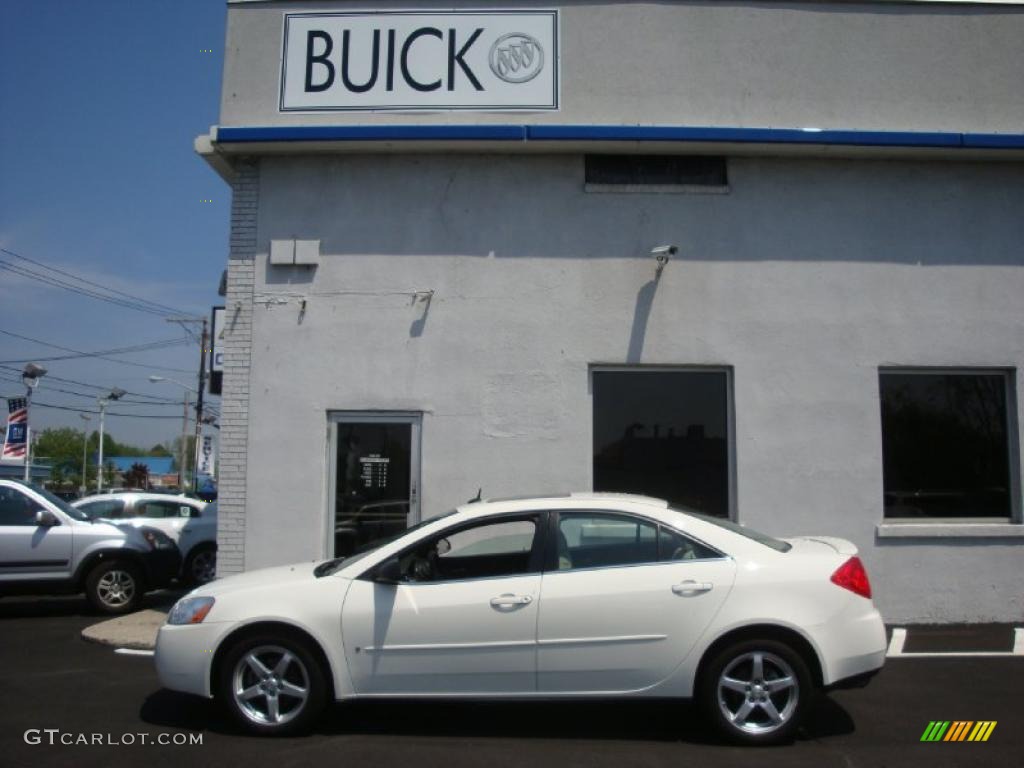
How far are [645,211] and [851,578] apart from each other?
511 centimetres

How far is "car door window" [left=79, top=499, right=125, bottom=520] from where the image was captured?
49.1 feet

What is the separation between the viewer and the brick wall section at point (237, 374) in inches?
368

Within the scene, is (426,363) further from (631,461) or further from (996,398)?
(996,398)

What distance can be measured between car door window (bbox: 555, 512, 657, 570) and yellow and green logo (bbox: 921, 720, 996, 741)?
2111 millimetres

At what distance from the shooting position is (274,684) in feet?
18.4

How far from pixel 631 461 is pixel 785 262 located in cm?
265

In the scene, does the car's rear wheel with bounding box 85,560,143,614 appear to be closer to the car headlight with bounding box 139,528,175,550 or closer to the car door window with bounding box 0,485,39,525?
the car headlight with bounding box 139,528,175,550

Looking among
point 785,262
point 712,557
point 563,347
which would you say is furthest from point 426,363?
point 712,557

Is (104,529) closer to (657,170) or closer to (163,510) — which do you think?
(163,510)

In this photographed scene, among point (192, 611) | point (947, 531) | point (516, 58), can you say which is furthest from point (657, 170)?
point (192, 611)

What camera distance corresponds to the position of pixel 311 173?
32.2ft

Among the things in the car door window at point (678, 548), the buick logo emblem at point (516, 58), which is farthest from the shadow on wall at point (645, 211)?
the car door window at point (678, 548)

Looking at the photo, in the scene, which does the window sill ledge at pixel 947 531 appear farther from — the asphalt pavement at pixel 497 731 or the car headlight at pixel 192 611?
the car headlight at pixel 192 611

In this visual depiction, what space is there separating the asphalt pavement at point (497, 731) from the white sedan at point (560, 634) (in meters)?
0.26
